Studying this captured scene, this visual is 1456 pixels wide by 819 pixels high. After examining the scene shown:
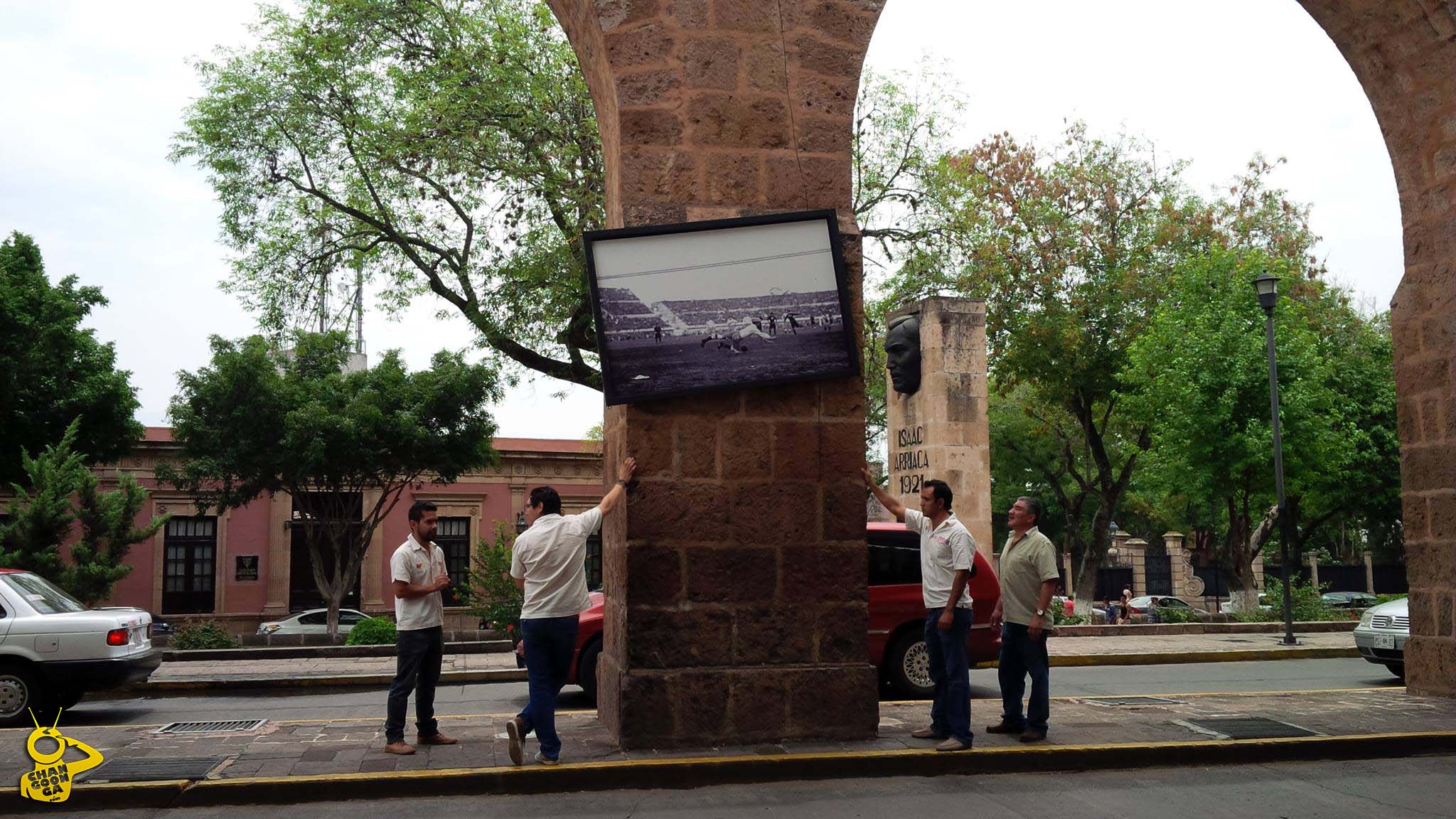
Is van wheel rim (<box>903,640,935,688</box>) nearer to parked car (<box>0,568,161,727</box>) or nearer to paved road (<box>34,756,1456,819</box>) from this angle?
paved road (<box>34,756,1456,819</box>)

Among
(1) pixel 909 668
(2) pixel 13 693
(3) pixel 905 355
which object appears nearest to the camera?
(2) pixel 13 693

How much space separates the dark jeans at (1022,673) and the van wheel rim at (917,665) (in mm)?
2901

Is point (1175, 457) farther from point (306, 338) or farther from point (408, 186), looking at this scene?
point (306, 338)

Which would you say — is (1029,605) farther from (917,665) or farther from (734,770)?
(917,665)

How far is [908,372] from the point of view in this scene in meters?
18.4

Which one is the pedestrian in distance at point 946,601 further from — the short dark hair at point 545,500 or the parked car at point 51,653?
the parked car at point 51,653

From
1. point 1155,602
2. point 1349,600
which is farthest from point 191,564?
point 1349,600

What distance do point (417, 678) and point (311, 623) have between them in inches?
822

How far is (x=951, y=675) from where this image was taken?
7453 mm

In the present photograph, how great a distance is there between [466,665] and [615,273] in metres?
9.78

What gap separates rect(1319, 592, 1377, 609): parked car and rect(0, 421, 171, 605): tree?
26522mm

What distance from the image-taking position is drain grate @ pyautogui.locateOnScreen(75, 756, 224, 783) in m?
6.47

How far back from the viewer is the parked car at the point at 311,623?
86.6 ft

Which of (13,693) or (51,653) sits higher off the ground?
(51,653)
